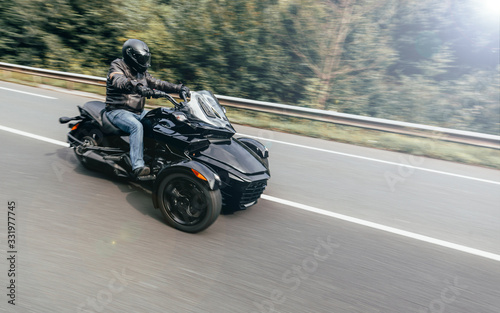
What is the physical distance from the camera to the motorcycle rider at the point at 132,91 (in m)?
4.64

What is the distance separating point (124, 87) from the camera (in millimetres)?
4637

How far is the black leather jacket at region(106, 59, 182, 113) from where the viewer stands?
15.3ft

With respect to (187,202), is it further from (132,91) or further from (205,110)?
(132,91)

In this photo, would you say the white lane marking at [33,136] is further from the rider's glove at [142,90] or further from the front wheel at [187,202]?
the front wheel at [187,202]

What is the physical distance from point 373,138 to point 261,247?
20.6 feet

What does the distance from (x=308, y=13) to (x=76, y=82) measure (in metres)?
8.45

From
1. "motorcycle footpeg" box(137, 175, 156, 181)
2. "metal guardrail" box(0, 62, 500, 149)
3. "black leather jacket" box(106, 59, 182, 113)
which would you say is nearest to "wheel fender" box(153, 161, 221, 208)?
"motorcycle footpeg" box(137, 175, 156, 181)

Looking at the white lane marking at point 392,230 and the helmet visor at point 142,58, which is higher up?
the helmet visor at point 142,58

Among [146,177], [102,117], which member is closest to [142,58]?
[102,117]

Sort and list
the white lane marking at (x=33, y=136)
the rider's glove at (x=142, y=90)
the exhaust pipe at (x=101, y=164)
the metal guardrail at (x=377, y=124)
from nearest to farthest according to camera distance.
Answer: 1. the rider's glove at (x=142, y=90)
2. the exhaust pipe at (x=101, y=164)
3. the white lane marking at (x=33, y=136)
4. the metal guardrail at (x=377, y=124)

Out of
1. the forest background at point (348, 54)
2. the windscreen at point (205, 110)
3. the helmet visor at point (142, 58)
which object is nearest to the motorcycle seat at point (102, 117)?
the helmet visor at point (142, 58)

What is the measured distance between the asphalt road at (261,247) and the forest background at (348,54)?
339 inches

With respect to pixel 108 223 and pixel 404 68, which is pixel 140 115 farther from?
pixel 404 68

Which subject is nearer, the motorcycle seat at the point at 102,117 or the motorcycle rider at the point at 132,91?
the motorcycle rider at the point at 132,91
